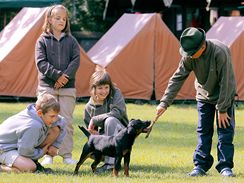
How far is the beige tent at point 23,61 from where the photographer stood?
19.4 meters

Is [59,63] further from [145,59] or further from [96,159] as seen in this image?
[145,59]

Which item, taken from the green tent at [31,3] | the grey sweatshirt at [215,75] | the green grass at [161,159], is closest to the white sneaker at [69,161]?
the green grass at [161,159]

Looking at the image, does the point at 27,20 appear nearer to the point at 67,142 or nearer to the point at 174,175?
the point at 67,142

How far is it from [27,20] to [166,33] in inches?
135

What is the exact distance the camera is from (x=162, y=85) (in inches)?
795

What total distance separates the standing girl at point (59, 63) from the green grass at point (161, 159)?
1.69 ft

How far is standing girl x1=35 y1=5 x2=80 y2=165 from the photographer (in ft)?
30.7

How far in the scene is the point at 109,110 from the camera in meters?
9.02

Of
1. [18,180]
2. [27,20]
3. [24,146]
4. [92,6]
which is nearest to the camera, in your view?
[18,180]

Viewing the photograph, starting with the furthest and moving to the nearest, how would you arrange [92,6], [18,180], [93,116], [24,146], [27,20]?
[92,6] → [27,20] → [93,116] → [24,146] → [18,180]

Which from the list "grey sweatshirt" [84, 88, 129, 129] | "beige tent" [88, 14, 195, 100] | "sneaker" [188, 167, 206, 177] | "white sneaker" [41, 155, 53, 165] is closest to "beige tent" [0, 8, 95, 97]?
"beige tent" [88, 14, 195, 100]

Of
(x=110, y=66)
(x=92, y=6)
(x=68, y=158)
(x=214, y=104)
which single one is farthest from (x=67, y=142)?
(x=92, y=6)

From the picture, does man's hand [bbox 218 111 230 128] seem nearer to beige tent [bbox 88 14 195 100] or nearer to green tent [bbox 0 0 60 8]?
beige tent [bbox 88 14 195 100]

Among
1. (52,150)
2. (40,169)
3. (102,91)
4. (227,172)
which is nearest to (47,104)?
(52,150)
